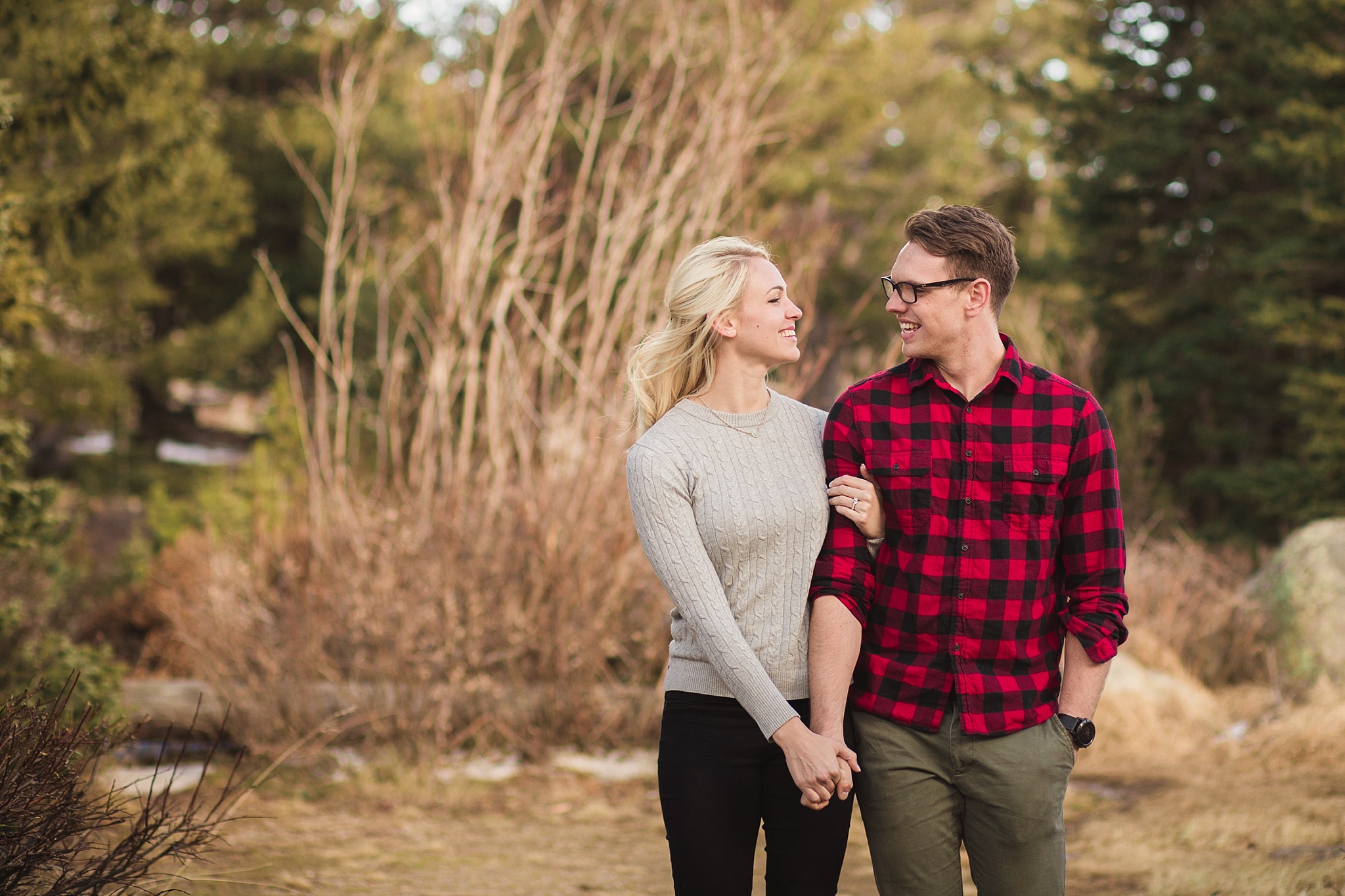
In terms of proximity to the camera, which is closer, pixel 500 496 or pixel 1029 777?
pixel 1029 777

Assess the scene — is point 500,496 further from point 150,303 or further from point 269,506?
point 150,303

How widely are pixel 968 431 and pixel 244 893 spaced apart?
Answer: 3.05m

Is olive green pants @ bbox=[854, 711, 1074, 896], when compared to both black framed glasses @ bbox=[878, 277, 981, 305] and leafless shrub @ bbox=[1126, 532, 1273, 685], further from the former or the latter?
leafless shrub @ bbox=[1126, 532, 1273, 685]

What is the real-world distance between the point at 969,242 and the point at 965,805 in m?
1.15

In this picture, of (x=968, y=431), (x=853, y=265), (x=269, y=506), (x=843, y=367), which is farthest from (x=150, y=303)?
(x=968, y=431)

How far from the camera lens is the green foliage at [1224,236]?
9.62 m

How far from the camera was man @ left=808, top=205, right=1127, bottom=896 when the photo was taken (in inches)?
88.4

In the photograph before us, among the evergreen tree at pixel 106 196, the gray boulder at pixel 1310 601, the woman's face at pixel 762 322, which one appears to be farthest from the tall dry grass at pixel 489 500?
the gray boulder at pixel 1310 601

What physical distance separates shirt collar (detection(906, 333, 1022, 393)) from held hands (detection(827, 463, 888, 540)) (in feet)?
0.73

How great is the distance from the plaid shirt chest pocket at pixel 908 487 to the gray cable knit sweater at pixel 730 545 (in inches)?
6.2

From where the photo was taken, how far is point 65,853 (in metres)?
2.59

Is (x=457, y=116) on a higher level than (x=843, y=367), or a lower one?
higher

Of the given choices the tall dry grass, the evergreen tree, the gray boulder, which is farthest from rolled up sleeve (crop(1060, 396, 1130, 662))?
the gray boulder

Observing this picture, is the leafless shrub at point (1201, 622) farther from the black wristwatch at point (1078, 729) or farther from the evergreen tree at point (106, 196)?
the evergreen tree at point (106, 196)
